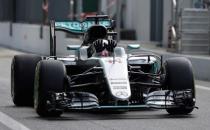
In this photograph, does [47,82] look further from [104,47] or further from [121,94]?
[104,47]

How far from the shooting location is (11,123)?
457 inches

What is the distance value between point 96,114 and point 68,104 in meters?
1.16

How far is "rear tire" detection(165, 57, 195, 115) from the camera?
1227 cm

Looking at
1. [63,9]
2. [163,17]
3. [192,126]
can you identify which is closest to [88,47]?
[192,126]

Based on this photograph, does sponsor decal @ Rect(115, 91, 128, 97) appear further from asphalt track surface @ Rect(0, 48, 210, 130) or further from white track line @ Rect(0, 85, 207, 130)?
white track line @ Rect(0, 85, 207, 130)

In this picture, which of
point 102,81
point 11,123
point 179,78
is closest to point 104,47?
point 102,81

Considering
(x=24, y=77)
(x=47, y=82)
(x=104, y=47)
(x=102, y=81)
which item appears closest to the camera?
(x=47, y=82)

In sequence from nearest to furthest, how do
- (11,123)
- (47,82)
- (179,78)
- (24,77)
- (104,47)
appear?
(11,123) → (47,82) → (179,78) → (104,47) → (24,77)

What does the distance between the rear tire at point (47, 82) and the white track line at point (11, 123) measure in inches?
18.3

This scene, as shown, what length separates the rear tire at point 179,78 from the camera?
40.3 feet

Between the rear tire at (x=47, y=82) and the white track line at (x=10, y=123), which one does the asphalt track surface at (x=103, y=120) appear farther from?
the rear tire at (x=47, y=82)

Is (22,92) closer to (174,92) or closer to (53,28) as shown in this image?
(53,28)

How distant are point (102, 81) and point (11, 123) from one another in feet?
4.90

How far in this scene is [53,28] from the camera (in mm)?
14320
